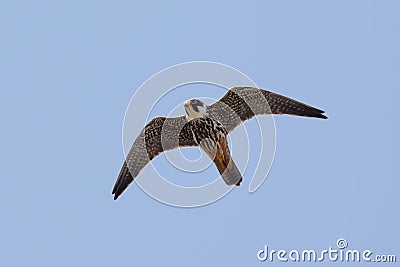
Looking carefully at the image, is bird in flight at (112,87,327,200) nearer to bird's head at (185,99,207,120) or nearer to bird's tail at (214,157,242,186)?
bird's head at (185,99,207,120)

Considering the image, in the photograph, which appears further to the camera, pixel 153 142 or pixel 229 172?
pixel 153 142

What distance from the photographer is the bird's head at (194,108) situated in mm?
15305

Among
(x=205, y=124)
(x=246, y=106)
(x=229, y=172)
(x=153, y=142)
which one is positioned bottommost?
(x=229, y=172)

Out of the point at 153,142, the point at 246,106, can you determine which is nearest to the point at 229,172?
the point at 246,106

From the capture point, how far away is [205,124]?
15.4m

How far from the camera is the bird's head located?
50.2 feet

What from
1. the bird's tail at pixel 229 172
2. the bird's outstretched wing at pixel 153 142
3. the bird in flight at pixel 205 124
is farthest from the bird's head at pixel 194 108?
the bird's tail at pixel 229 172

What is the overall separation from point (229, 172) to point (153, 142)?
212cm

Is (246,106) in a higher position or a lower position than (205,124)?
higher

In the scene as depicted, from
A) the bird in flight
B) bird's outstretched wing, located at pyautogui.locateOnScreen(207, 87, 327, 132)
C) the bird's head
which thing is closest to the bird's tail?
the bird in flight

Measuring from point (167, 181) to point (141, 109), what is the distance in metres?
1.68

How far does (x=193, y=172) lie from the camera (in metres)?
14.9

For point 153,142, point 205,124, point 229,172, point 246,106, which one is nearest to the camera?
point 229,172

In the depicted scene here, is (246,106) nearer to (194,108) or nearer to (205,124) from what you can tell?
(205,124)
